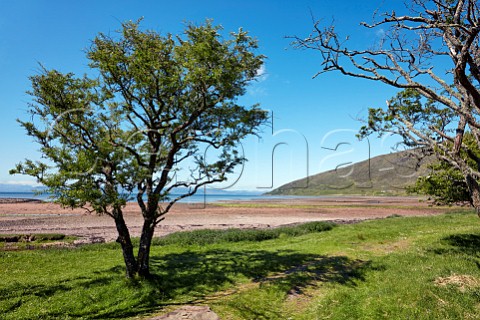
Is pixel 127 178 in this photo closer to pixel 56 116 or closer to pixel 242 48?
pixel 56 116

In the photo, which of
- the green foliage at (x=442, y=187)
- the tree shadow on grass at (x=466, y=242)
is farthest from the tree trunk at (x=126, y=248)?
the tree shadow on grass at (x=466, y=242)

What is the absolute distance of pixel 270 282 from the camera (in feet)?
53.2

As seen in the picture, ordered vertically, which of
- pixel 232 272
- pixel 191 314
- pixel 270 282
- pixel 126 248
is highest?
pixel 126 248

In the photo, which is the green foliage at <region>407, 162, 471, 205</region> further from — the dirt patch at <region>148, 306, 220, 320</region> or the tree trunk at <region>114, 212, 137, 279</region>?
the tree trunk at <region>114, 212, 137, 279</region>

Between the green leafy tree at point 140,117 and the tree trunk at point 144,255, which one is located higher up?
the green leafy tree at point 140,117

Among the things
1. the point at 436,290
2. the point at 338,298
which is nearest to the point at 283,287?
the point at 338,298

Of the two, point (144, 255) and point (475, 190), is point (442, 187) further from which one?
point (144, 255)

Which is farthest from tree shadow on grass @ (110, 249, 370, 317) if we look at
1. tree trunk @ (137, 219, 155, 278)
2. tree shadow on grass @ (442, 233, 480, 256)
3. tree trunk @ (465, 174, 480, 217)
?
tree shadow on grass @ (442, 233, 480, 256)

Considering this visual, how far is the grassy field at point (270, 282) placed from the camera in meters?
12.4

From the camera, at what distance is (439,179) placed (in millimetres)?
22016

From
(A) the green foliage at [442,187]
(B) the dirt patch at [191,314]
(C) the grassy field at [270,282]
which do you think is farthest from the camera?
(A) the green foliage at [442,187]

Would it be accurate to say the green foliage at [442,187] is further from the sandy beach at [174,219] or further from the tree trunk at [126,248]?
the tree trunk at [126,248]

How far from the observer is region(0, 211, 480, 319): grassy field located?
1241cm

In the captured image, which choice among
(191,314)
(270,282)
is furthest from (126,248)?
(270,282)
